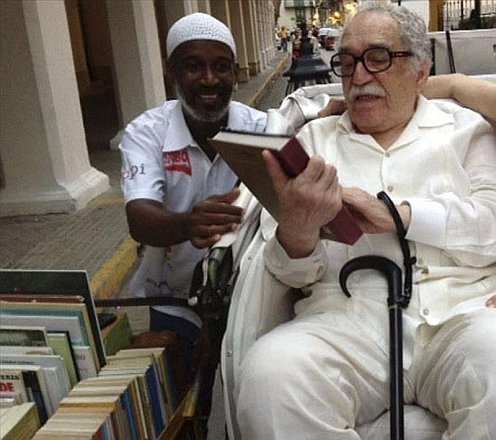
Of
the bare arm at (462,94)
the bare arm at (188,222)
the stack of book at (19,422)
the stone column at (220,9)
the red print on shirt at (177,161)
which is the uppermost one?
the bare arm at (462,94)

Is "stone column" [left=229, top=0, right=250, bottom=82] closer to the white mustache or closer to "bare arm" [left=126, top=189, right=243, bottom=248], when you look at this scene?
the white mustache

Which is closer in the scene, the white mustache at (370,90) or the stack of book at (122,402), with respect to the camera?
the stack of book at (122,402)

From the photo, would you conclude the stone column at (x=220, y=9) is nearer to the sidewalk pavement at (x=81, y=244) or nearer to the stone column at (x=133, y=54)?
the stone column at (x=133, y=54)

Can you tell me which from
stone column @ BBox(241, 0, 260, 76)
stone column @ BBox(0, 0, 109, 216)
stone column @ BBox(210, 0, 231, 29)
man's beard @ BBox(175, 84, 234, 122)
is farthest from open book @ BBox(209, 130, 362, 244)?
stone column @ BBox(241, 0, 260, 76)

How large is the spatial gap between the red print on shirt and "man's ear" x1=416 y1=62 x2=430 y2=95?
0.83m

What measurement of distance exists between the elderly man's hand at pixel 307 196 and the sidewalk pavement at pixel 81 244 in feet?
8.42

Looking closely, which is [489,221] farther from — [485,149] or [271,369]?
[271,369]

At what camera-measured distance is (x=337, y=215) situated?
182 centimetres

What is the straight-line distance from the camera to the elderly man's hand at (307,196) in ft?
5.44

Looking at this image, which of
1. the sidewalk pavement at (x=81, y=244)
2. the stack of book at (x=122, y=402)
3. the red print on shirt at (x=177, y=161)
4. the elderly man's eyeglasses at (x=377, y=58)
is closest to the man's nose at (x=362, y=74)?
the elderly man's eyeglasses at (x=377, y=58)

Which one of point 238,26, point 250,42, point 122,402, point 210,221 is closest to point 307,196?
point 210,221

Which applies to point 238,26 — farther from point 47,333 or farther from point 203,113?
point 47,333

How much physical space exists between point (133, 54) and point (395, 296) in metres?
7.76

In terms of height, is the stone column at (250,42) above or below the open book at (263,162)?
below
